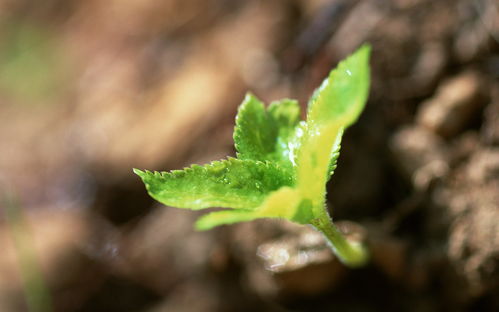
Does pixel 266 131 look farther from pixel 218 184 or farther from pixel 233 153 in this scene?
pixel 233 153

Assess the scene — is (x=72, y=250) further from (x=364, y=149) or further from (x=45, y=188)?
(x=364, y=149)

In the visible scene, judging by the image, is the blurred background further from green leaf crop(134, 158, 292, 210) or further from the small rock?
green leaf crop(134, 158, 292, 210)

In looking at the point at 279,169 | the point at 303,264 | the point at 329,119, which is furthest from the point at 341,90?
the point at 303,264

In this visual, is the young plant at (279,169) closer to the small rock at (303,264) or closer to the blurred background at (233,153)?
the small rock at (303,264)

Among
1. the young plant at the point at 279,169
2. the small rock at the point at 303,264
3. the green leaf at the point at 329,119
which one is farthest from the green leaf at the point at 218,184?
the small rock at the point at 303,264

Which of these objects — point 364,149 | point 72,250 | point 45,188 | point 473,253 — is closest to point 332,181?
point 364,149

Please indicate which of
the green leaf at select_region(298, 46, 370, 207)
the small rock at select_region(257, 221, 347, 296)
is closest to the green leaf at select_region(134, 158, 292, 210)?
the green leaf at select_region(298, 46, 370, 207)
